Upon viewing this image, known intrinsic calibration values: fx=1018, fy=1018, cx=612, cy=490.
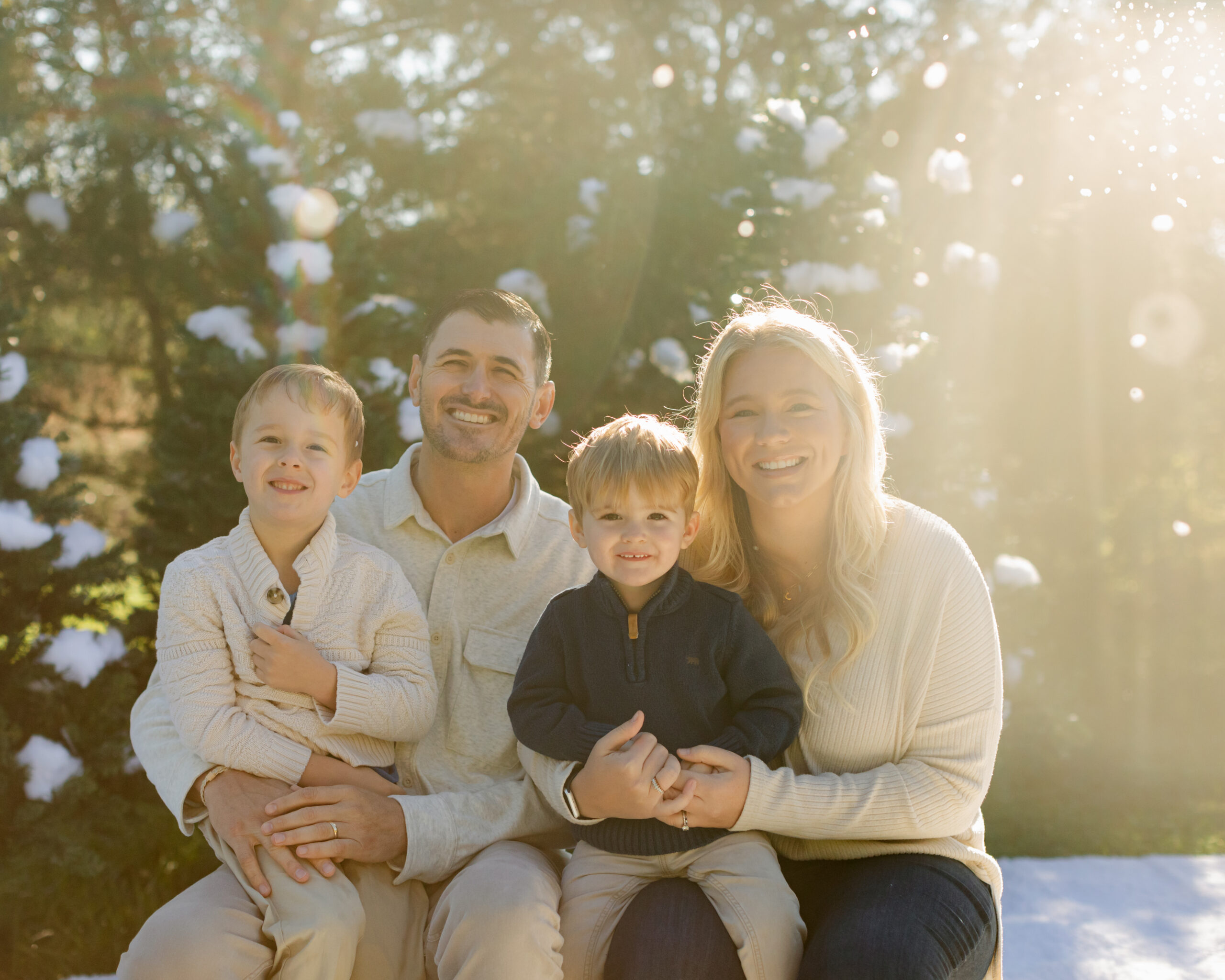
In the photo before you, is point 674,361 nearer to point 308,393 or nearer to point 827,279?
point 827,279

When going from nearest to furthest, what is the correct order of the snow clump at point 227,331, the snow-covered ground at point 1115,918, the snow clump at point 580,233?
the snow-covered ground at point 1115,918, the snow clump at point 227,331, the snow clump at point 580,233

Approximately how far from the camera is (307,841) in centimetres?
205

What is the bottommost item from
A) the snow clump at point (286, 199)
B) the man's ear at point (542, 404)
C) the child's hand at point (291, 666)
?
the child's hand at point (291, 666)

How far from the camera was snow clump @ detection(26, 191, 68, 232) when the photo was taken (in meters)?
4.39

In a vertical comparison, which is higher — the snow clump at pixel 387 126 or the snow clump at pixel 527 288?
the snow clump at pixel 387 126

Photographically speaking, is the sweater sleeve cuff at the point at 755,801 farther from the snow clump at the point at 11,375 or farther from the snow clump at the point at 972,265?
the snow clump at the point at 972,265

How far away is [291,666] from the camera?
6.88ft

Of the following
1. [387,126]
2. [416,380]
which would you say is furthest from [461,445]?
[387,126]

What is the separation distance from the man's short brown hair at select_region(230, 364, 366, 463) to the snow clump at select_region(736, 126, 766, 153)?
2826 mm

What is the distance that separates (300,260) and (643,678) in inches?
91.4

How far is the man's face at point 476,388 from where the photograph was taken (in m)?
2.61

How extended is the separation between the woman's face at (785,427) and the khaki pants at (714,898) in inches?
29.9

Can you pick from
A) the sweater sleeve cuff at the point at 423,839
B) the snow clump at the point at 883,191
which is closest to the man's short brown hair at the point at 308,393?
the sweater sleeve cuff at the point at 423,839

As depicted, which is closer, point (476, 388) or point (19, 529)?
point (476, 388)
